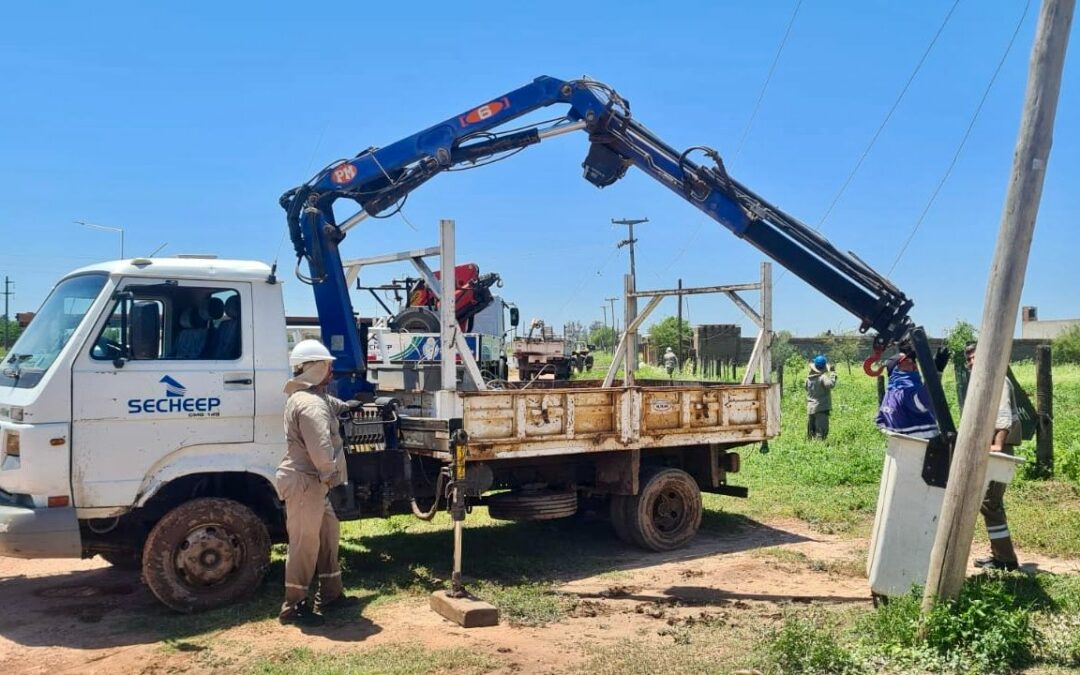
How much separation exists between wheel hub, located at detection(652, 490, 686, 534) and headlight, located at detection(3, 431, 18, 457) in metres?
5.21

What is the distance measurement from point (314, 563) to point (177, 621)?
0.94 meters

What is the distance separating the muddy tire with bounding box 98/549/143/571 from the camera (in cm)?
639

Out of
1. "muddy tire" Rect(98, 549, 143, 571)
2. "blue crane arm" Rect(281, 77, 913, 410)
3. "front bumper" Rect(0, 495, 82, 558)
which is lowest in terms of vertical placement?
"muddy tire" Rect(98, 549, 143, 571)

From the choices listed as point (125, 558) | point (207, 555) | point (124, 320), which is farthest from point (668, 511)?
point (124, 320)

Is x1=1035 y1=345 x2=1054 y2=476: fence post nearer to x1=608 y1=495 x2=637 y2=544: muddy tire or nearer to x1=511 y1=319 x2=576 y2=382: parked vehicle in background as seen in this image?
x1=608 y1=495 x2=637 y2=544: muddy tire

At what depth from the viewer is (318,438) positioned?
5801 mm

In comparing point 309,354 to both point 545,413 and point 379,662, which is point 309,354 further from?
point 545,413

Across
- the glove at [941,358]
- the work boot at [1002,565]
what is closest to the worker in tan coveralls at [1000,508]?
the work boot at [1002,565]

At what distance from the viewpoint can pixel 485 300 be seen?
12375mm

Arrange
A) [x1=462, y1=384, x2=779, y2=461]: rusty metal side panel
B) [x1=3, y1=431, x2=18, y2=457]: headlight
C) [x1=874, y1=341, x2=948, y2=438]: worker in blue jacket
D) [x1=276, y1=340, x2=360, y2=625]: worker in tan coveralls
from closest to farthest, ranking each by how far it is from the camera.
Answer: [x1=3, y1=431, x2=18, y2=457]: headlight
[x1=276, y1=340, x2=360, y2=625]: worker in tan coveralls
[x1=874, y1=341, x2=948, y2=438]: worker in blue jacket
[x1=462, y1=384, x2=779, y2=461]: rusty metal side panel

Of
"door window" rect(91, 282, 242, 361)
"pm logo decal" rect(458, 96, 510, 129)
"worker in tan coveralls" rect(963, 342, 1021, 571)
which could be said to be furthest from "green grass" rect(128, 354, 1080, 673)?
"pm logo decal" rect(458, 96, 510, 129)

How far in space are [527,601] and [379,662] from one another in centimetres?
148

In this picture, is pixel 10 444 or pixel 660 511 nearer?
pixel 10 444

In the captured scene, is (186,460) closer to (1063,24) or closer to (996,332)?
(996,332)
